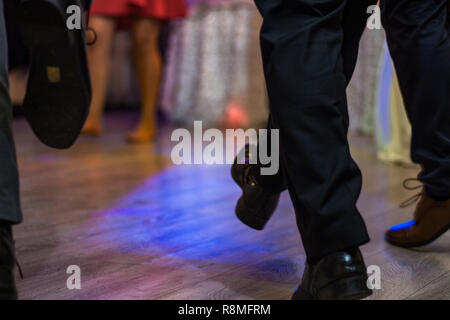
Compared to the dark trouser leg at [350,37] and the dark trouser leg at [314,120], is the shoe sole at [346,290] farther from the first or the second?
the dark trouser leg at [350,37]

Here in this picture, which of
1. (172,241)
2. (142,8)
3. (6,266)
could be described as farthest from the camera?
(142,8)

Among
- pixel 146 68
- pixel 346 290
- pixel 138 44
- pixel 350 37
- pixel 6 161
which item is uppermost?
pixel 350 37

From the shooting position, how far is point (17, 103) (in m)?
3.50

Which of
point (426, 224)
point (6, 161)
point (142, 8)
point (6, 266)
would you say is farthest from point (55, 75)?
point (142, 8)

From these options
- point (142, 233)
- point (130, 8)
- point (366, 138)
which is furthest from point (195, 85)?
point (142, 233)

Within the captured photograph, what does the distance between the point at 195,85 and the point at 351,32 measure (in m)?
2.50

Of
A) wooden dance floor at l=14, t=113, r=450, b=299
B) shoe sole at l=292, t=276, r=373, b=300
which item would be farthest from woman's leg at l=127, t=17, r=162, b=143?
shoe sole at l=292, t=276, r=373, b=300

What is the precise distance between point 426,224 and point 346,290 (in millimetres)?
409

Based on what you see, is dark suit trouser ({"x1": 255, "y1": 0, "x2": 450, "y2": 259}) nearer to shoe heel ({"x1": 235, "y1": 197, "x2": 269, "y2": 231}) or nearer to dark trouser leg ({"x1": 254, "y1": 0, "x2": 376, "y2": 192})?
dark trouser leg ({"x1": 254, "y1": 0, "x2": 376, "y2": 192})

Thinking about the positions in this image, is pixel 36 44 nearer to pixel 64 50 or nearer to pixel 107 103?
pixel 64 50

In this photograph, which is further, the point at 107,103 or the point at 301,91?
the point at 107,103

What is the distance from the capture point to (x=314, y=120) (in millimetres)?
769

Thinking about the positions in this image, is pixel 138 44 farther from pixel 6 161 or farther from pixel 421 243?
pixel 6 161

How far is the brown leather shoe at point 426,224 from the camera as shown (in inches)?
43.6
